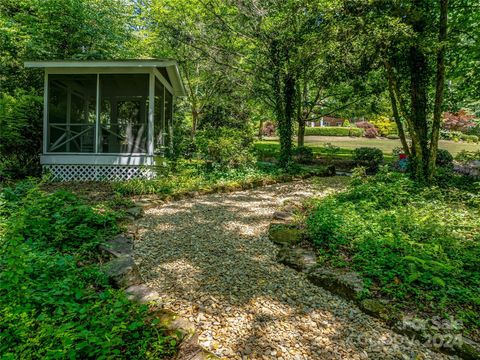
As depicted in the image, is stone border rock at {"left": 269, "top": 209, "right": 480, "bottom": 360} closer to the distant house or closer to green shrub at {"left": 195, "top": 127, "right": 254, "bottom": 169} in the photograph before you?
green shrub at {"left": 195, "top": 127, "right": 254, "bottom": 169}

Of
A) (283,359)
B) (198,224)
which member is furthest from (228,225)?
(283,359)

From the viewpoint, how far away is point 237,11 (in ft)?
32.5

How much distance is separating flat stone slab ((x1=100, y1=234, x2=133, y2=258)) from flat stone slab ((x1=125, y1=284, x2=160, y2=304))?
2.45ft

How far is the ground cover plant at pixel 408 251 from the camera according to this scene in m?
2.41

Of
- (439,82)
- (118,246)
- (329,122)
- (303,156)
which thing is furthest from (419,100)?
(329,122)

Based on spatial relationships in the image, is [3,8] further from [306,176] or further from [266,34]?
[306,176]

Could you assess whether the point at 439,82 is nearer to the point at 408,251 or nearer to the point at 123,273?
the point at 408,251

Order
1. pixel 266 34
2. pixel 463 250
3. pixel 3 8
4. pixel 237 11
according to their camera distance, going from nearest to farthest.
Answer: pixel 463 250
pixel 266 34
pixel 237 11
pixel 3 8

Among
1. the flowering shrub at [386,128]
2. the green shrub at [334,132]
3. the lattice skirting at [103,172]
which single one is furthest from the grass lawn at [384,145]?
the lattice skirting at [103,172]

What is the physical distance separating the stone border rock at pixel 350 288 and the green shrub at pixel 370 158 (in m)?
8.92

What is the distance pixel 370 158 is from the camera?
12008mm

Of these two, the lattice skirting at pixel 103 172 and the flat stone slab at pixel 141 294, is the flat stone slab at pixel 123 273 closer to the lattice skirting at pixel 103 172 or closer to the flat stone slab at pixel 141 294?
the flat stone slab at pixel 141 294

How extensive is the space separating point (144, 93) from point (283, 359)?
9.75 m

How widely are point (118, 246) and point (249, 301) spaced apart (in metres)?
1.67
